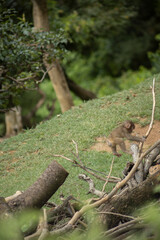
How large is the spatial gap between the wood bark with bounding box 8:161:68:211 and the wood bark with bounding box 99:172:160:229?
62cm

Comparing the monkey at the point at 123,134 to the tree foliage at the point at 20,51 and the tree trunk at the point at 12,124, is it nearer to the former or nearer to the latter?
the tree foliage at the point at 20,51

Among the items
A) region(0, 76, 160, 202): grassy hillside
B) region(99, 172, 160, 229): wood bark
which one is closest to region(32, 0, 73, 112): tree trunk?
region(0, 76, 160, 202): grassy hillside

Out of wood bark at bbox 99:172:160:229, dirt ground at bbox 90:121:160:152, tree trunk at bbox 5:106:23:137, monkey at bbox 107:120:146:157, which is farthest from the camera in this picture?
tree trunk at bbox 5:106:23:137

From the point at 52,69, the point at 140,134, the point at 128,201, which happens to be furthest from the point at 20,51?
the point at 128,201

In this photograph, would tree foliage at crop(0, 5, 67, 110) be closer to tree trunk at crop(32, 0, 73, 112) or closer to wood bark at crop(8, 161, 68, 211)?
tree trunk at crop(32, 0, 73, 112)

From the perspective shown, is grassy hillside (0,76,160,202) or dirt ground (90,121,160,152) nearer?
grassy hillside (0,76,160,202)

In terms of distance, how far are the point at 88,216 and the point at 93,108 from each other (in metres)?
6.41

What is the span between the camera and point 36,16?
1256 centimetres

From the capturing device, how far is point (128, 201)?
3.81m

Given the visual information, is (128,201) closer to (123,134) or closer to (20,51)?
(123,134)

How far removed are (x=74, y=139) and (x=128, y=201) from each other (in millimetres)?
4856

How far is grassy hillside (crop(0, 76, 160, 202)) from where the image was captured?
23.9ft

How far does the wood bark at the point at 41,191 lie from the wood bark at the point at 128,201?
2.02 ft

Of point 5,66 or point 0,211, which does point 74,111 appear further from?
point 0,211
